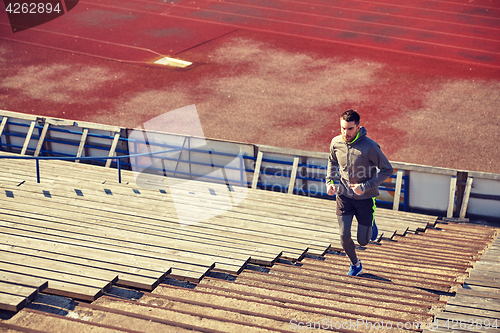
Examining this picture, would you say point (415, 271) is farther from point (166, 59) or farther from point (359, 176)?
point (166, 59)

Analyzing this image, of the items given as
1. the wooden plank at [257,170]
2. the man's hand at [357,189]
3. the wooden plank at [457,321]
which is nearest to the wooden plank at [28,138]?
the wooden plank at [257,170]

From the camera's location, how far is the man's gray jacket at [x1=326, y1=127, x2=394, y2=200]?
240 inches

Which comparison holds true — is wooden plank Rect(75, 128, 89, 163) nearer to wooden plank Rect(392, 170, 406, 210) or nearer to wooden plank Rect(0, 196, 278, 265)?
wooden plank Rect(0, 196, 278, 265)

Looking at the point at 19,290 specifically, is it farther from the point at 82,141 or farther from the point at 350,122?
the point at 82,141

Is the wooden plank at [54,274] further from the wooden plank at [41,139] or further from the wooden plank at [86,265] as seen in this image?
the wooden plank at [41,139]

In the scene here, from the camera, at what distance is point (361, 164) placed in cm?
617

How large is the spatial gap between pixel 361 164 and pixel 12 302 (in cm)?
403

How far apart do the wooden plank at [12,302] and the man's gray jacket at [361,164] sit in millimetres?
3831

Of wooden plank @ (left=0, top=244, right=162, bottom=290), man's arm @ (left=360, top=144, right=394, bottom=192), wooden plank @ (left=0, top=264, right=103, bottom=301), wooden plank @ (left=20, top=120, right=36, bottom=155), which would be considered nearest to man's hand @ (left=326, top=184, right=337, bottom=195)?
man's arm @ (left=360, top=144, right=394, bottom=192)

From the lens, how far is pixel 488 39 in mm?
22188

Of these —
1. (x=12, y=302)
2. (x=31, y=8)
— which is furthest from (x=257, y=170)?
(x=31, y=8)

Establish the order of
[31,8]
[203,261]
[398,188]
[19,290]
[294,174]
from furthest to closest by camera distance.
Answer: [31,8] < [294,174] < [398,188] < [203,261] < [19,290]

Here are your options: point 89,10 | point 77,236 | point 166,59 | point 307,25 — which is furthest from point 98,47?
point 77,236

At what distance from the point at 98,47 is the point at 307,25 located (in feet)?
31.6
